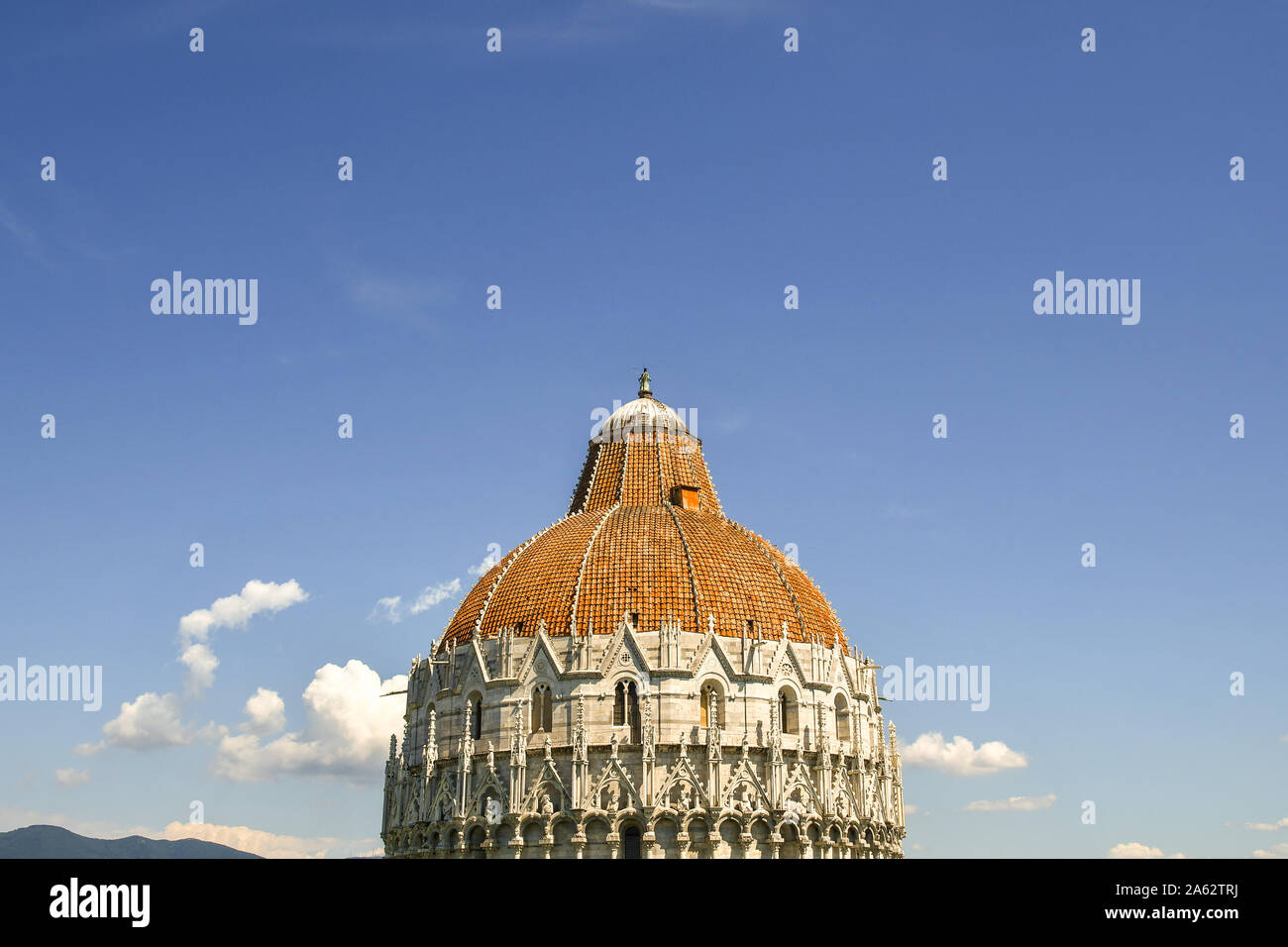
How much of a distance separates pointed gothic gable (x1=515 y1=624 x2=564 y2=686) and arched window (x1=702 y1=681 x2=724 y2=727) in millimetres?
8481

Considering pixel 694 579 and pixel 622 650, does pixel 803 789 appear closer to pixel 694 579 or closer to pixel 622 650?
pixel 622 650

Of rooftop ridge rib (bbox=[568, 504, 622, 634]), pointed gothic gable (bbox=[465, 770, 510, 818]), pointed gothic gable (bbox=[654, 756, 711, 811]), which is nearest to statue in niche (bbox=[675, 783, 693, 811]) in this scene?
pointed gothic gable (bbox=[654, 756, 711, 811])

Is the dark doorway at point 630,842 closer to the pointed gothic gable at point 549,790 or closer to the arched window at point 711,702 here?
the pointed gothic gable at point 549,790

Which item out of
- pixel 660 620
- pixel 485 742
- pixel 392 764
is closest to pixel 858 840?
pixel 660 620

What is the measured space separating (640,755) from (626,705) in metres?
3.01

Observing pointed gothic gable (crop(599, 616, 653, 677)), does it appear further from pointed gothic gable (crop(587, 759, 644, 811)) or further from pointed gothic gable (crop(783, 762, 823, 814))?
pointed gothic gable (crop(783, 762, 823, 814))

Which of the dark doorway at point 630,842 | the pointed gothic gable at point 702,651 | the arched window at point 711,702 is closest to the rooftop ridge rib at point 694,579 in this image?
the pointed gothic gable at point 702,651

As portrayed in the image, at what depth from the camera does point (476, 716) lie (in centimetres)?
7319

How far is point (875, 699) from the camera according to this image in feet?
266

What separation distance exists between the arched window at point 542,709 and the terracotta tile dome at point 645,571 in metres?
3.63

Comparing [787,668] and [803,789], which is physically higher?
[787,668]

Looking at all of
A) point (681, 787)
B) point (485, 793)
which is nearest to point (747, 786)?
point (681, 787)
